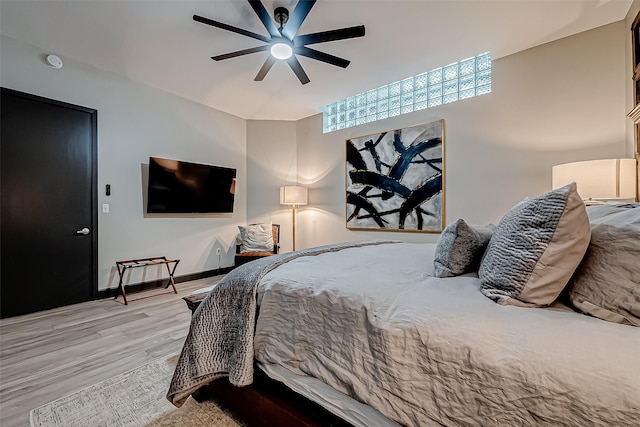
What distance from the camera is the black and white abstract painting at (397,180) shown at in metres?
3.59

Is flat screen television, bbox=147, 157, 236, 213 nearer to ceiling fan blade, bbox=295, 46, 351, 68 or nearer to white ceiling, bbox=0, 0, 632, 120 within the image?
white ceiling, bbox=0, 0, 632, 120

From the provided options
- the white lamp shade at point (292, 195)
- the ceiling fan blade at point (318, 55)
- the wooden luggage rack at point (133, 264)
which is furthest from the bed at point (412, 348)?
the white lamp shade at point (292, 195)

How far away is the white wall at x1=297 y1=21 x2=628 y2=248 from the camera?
262 cm

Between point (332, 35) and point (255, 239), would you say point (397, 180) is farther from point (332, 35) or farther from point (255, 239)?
point (255, 239)

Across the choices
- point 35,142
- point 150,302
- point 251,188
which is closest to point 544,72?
Result: point 251,188

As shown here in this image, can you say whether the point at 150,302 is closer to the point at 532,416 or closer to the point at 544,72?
the point at 532,416

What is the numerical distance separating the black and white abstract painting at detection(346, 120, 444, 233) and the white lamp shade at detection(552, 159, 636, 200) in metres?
1.46

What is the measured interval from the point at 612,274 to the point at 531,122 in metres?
2.83

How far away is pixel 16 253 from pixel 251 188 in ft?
9.96

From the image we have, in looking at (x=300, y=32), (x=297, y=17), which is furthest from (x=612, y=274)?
(x=300, y=32)

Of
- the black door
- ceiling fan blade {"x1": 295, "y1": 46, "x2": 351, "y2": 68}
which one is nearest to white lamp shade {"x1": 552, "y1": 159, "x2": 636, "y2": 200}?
ceiling fan blade {"x1": 295, "y1": 46, "x2": 351, "y2": 68}

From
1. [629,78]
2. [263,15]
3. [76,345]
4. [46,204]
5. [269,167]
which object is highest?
[263,15]

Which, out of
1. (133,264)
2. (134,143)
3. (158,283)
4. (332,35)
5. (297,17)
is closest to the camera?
(297,17)

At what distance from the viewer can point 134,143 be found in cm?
371
